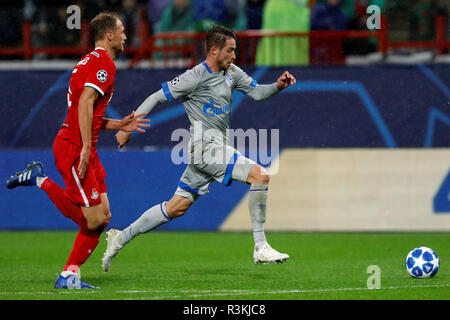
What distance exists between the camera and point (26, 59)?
16.4m

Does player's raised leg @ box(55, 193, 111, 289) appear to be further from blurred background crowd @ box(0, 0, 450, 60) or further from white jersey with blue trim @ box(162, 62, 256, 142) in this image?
blurred background crowd @ box(0, 0, 450, 60)

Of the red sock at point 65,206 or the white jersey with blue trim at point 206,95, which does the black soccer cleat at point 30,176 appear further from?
the white jersey with blue trim at point 206,95

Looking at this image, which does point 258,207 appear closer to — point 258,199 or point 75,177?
point 258,199

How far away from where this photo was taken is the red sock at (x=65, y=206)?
820 centimetres

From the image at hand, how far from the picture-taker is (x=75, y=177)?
793 centimetres

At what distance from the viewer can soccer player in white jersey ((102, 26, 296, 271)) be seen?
9.17 m

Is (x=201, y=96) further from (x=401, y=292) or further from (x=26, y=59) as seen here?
(x=26, y=59)

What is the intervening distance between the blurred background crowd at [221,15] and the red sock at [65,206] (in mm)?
7141

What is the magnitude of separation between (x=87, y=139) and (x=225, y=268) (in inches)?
99.7

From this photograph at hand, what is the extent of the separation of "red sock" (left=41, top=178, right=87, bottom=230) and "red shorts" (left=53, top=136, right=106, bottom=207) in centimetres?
22

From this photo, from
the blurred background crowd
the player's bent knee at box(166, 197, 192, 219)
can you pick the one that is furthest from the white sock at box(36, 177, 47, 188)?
the blurred background crowd

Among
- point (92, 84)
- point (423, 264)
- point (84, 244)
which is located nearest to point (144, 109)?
point (92, 84)

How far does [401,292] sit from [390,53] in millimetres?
8795
